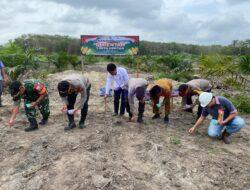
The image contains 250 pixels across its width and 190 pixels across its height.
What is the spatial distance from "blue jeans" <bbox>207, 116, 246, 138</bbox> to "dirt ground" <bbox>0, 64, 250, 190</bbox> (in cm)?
18

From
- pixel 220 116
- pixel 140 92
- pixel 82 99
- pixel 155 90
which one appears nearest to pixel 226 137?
pixel 220 116

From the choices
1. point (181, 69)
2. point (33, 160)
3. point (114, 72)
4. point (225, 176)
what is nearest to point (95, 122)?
point (114, 72)

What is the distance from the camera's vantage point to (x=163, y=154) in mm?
5547

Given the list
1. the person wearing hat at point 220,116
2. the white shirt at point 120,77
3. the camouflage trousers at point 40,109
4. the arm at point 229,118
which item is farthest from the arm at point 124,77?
the arm at point 229,118

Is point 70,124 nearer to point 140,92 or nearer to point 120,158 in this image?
point 140,92

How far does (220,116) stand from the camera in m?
6.27

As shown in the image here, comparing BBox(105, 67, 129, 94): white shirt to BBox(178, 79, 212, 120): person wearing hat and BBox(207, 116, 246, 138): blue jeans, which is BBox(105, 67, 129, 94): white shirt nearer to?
BBox(178, 79, 212, 120): person wearing hat

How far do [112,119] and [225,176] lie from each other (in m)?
3.01

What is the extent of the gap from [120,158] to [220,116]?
204cm

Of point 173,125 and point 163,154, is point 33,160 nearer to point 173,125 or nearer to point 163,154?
point 163,154

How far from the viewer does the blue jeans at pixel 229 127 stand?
6543 millimetres

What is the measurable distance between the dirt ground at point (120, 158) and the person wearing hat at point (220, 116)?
8.5 inches

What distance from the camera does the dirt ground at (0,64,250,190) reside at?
4.73 metres

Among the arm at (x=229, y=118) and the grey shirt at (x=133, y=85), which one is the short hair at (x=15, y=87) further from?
the arm at (x=229, y=118)
